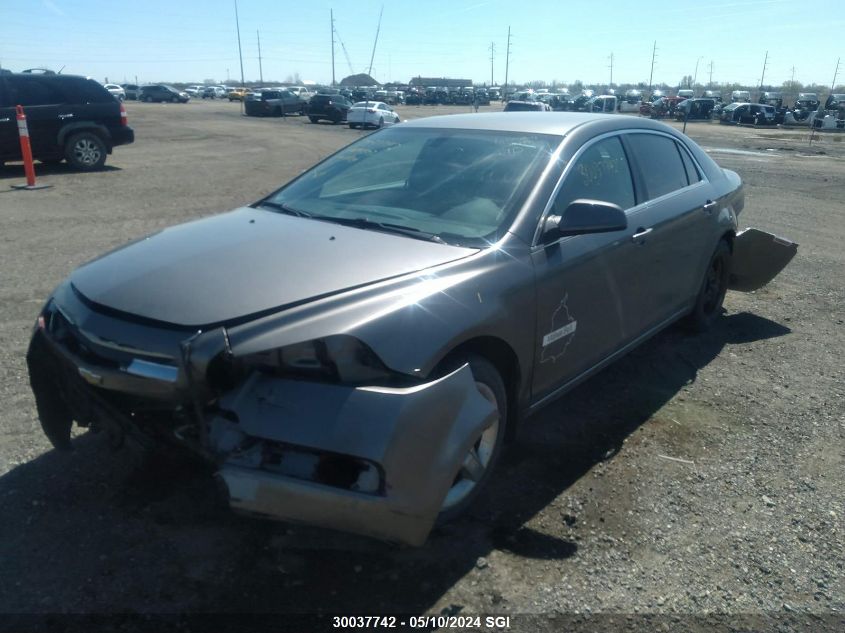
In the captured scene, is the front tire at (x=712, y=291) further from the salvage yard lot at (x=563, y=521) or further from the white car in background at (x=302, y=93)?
the white car in background at (x=302, y=93)

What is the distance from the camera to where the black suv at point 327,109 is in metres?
36.3

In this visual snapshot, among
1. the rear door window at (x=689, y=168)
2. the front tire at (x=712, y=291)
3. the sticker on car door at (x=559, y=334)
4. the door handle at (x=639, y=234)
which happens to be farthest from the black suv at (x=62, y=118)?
the sticker on car door at (x=559, y=334)

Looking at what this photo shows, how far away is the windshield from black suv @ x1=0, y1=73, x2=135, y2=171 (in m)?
11.1

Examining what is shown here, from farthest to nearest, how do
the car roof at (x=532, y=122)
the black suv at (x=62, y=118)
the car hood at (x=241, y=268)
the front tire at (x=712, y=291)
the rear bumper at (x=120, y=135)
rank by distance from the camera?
the rear bumper at (x=120, y=135) → the black suv at (x=62, y=118) → the front tire at (x=712, y=291) → the car roof at (x=532, y=122) → the car hood at (x=241, y=268)

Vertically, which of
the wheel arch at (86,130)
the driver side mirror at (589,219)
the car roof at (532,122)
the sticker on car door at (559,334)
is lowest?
the sticker on car door at (559,334)

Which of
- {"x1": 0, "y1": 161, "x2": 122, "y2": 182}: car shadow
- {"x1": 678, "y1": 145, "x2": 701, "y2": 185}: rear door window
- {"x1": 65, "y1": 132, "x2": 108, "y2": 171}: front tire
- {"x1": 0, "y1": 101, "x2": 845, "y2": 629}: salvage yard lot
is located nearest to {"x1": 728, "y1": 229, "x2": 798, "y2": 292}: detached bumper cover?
{"x1": 0, "y1": 101, "x2": 845, "y2": 629}: salvage yard lot

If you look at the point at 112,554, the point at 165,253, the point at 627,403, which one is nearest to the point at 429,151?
the point at 165,253

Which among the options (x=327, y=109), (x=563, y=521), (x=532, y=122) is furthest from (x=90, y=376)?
(x=327, y=109)

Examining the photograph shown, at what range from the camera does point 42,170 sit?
45.9 feet

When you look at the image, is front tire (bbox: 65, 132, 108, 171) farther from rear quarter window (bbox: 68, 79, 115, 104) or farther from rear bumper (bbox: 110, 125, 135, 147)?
rear quarter window (bbox: 68, 79, 115, 104)

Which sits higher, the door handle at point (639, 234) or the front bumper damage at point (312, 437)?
the door handle at point (639, 234)

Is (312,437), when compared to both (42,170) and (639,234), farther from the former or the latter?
(42,170)

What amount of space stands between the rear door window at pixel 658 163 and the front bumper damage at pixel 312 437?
2.57 m

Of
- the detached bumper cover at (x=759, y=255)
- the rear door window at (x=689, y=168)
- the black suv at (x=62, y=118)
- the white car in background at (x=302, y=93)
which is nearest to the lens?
the rear door window at (x=689, y=168)
